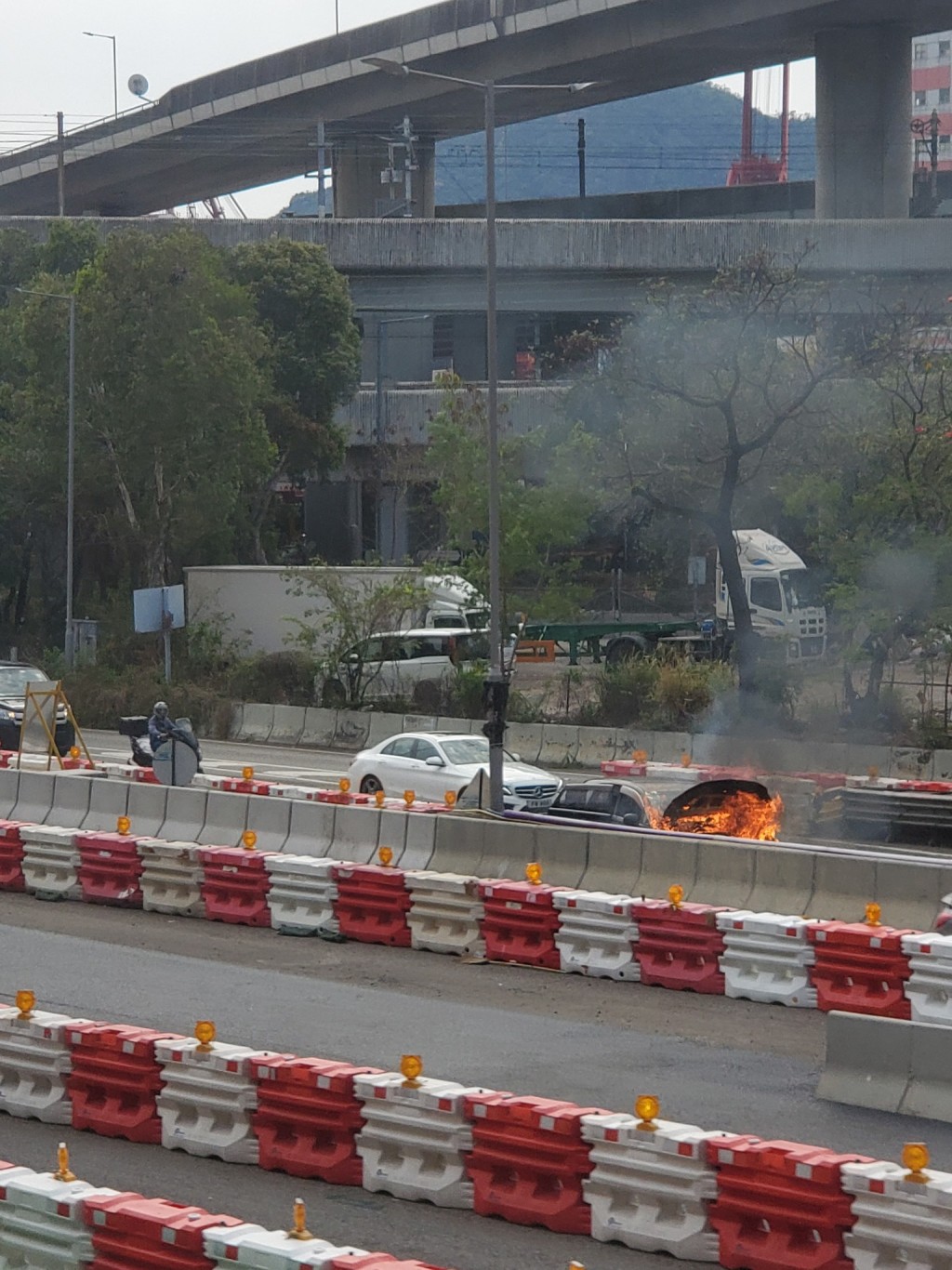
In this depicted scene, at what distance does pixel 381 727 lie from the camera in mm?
35719

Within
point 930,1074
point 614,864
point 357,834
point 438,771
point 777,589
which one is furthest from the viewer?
point 777,589

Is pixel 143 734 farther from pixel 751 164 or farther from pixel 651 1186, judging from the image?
pixel 751 164

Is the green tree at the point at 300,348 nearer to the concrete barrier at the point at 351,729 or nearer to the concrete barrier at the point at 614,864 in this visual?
the concrete barrier at the point at 351,729

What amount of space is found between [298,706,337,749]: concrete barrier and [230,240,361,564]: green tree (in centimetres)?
1659

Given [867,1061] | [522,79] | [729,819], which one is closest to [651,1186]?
[867,1061]

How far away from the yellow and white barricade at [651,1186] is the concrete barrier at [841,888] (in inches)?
257

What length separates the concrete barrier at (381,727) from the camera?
35.4 metres

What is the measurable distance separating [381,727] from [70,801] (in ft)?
49.3

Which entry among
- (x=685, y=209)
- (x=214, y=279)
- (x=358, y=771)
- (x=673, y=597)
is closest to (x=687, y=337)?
(x=358, y=771)

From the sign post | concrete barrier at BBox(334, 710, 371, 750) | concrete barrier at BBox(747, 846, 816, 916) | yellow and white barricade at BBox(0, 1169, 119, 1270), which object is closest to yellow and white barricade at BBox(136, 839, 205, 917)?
concrete barrier at BBox(747, 846, 816, 916)

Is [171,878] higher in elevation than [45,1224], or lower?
lower

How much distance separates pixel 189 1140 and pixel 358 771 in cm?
1594

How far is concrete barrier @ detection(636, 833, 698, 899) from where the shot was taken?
1529cm

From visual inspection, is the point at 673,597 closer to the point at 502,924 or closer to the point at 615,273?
the point at 615,273
